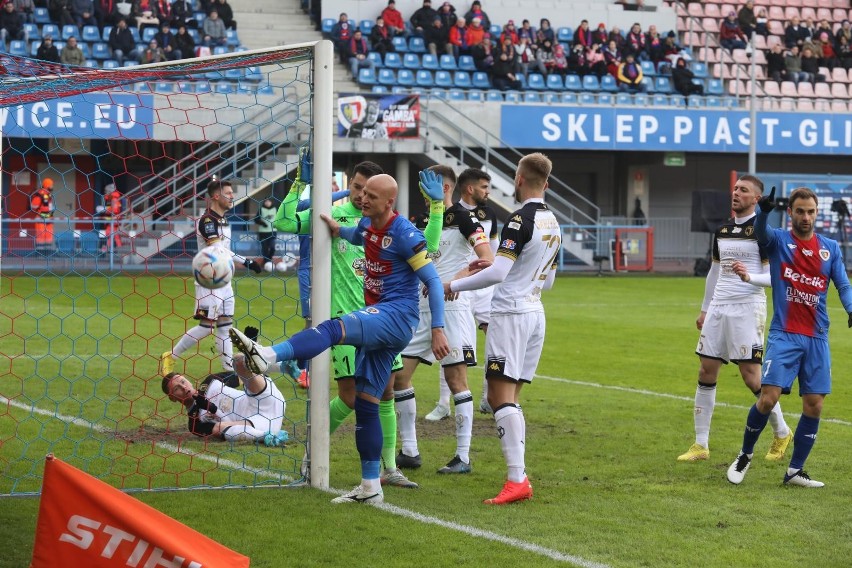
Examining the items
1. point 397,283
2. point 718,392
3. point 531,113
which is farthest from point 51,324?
point 531,113

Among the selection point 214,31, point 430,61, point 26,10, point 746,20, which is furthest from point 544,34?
point 26,10

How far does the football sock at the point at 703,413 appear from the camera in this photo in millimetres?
8445

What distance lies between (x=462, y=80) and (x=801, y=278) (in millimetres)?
26321

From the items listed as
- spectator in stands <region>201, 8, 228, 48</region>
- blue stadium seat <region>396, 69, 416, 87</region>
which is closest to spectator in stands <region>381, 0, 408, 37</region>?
blue stadium seat <region>396, 69, 416, 87</region>

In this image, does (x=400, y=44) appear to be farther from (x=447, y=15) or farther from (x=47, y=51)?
(x=47, y=51)

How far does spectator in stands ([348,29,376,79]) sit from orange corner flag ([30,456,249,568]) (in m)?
27.6

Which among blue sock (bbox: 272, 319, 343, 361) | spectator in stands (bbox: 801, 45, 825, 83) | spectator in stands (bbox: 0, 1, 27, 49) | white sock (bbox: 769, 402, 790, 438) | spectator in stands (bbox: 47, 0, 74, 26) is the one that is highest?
spectator in stands (bbox: 47, 0, 74, 26)

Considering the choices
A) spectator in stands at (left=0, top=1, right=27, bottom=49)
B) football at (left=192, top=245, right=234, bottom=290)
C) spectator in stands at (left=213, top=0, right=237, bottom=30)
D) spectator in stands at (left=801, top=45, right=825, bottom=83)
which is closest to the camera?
football at (left=192, top=245, right=234, bottom=290)

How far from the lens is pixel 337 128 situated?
28828 millimetres

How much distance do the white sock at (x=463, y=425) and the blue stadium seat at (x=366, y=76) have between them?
24218mm

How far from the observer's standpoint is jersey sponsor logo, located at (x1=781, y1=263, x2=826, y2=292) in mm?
7594

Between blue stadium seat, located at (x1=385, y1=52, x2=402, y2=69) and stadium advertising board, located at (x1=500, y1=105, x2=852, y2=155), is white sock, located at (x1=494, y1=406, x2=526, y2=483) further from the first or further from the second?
blue stadium seat, located at (x1=385, y1=52, x2=402, y2=69)

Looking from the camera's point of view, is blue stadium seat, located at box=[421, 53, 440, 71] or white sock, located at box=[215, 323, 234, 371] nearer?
white sock, located at box=[215, 323, 234, 371]

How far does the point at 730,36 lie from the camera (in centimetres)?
3700
